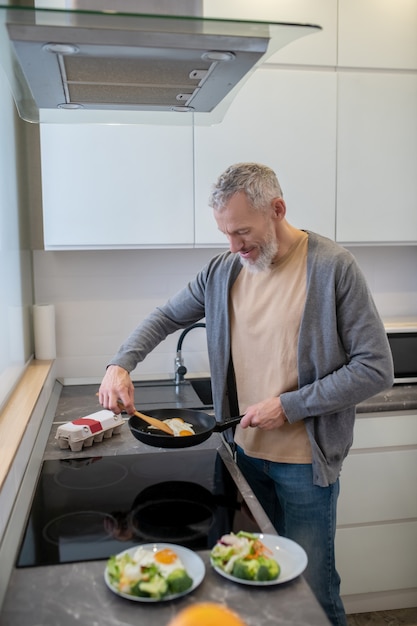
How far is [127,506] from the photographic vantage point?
1.30 meters

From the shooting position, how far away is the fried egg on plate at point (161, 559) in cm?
96

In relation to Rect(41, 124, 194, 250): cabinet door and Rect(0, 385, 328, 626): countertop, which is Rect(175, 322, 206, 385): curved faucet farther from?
Rect(0, 385, 328, 626): countertop

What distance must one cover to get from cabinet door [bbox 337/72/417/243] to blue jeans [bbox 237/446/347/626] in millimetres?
1152

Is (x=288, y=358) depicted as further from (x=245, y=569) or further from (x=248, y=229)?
(x=245, y=569)

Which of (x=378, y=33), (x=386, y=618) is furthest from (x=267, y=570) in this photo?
(x=378, y=33)

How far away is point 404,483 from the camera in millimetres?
2332

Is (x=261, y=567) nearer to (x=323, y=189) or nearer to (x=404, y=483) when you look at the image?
(x=404, y=483)

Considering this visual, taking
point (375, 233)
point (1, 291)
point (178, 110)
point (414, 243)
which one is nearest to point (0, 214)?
point (1, 291)

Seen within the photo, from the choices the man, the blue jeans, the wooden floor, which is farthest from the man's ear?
the wooden floor

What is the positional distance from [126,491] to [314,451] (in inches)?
19.1

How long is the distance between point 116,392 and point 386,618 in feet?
5.19

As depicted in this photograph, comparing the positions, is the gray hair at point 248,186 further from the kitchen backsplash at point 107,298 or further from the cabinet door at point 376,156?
the kitchen backsplash at point 107,298

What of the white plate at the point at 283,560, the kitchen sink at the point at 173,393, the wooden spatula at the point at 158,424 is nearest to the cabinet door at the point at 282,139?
the kitchen sink at the point at 173,393

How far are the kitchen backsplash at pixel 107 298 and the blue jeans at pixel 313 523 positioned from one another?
110 centimetres
